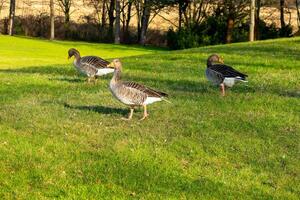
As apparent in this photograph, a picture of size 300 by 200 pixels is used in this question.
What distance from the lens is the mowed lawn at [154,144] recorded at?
8.08 m

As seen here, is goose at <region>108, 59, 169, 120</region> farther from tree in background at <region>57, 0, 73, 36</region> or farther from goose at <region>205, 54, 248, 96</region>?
tree in background at <region>57, 0, 73, 36</region>

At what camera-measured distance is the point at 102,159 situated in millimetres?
8992

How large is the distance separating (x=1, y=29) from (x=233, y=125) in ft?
194

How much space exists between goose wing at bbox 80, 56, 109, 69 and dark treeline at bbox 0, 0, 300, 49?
37.8 m

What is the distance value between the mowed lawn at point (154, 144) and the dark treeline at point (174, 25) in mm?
38375

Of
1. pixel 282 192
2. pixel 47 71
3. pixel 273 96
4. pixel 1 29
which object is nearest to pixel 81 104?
pixel 273 96

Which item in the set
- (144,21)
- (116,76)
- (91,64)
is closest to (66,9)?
(144,21)

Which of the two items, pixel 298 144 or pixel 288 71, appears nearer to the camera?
pixel 298 144

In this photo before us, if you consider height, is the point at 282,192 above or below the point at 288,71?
below

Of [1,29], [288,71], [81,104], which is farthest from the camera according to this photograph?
[1,29]

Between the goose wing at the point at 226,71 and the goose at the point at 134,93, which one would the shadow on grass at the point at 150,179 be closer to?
the goose at the point at 134,93

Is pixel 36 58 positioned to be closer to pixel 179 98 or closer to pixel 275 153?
pixel 179 98

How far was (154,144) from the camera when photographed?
9.80 meters

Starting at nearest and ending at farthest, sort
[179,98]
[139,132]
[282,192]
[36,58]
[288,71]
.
→ [282,192] < [139,132] < [179,98] < [288,71] < [36,58]
